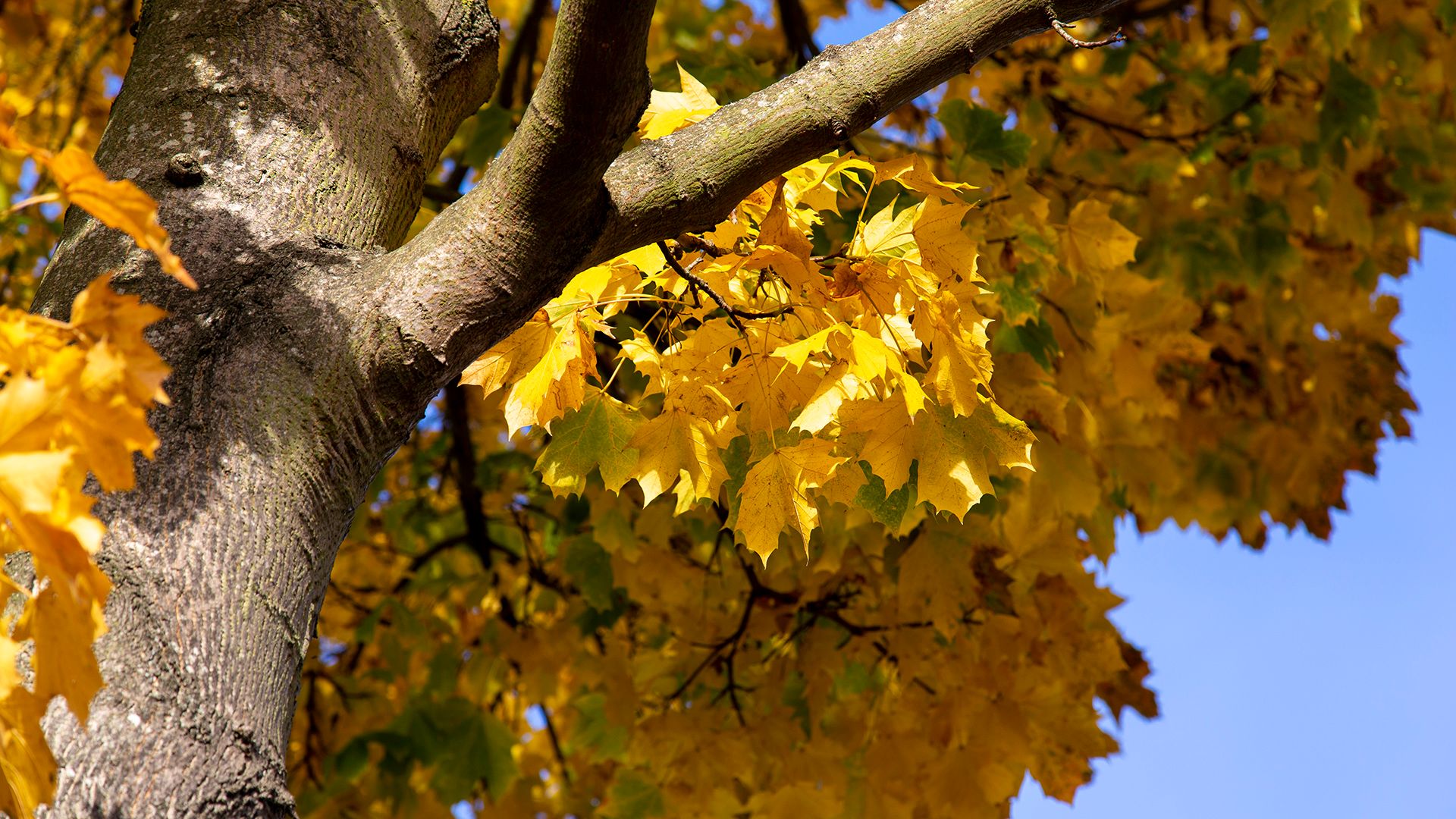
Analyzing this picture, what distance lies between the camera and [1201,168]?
4043 mm

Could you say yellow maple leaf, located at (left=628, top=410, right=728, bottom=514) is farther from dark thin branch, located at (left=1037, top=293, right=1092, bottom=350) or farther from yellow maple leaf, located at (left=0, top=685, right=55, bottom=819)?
dark thin branch, located at (left=1037, top=293, right=1092, bottom=350)

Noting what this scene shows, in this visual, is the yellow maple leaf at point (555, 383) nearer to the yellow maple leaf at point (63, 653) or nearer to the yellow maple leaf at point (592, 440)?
the yellow maple leaf at point (592, 440)

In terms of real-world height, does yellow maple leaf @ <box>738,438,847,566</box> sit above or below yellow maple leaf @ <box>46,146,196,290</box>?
below

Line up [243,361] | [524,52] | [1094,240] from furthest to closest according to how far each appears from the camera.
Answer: [524,52], [1094,240], [243,361]

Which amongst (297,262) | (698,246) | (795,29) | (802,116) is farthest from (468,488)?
(802,116)

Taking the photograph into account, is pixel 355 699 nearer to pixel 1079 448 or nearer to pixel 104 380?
pixel 1079 448

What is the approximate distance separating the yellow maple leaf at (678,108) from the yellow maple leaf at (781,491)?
2.07 ft

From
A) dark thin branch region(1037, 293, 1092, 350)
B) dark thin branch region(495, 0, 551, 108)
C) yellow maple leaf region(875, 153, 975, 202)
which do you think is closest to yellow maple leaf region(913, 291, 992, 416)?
yellow maple leaf region(875, 153, 975, 202)

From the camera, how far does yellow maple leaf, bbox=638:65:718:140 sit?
1.90 m

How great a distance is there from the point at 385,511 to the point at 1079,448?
8.86ft

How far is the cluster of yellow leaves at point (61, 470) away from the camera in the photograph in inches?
33.7

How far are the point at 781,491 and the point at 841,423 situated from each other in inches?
5.2

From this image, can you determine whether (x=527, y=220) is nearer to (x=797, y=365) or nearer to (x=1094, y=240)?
(x=797, y=365)

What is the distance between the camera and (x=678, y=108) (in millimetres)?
1954
